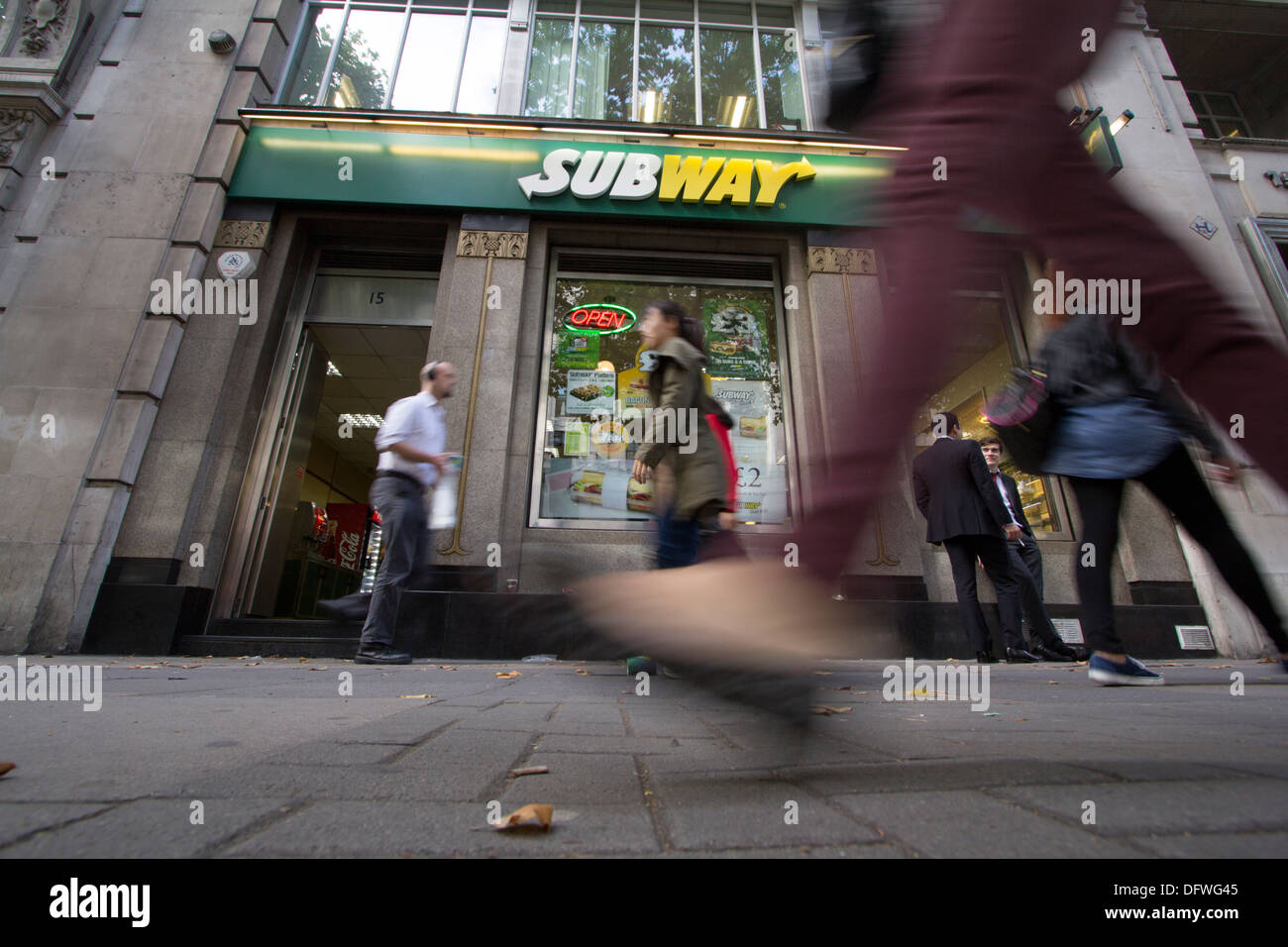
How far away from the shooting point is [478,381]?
6.58 m

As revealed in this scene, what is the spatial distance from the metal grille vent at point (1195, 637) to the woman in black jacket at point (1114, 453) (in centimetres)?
445

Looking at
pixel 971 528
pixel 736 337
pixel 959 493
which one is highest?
pixel 736 337

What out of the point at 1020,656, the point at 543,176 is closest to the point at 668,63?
the point at 543,176

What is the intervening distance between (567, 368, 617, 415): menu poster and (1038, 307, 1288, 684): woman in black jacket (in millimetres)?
5021

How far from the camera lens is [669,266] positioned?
7.75 meters

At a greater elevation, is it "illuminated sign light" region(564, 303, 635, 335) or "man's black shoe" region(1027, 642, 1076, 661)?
"illuminated sign light" region(564, 303, 635, 335)

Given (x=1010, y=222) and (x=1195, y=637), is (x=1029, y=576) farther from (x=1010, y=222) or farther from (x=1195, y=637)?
(x=1010, y=222)

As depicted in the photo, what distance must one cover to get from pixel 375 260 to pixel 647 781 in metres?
8.18

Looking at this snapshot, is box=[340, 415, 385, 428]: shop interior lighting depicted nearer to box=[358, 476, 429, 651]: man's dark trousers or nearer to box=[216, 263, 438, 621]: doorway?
box=[216, 263, 438, 621]: doorway

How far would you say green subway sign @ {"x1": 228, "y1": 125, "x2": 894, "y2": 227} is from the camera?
23.4ft

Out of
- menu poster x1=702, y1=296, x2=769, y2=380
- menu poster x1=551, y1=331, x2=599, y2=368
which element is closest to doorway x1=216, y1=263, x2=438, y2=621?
menu poster x1=551, y1=331, x2=599, y2=368

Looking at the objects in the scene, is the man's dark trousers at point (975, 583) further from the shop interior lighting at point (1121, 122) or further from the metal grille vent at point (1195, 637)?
the shop interior lighting at point (1121, 122)

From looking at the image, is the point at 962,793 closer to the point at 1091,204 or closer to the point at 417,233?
the point at 1091,204
